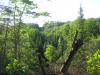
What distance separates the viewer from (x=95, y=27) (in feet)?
294

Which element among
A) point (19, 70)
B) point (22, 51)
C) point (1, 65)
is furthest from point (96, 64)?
point (19, 70)

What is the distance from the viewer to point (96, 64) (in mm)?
33906

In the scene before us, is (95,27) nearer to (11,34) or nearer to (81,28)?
(81,28)

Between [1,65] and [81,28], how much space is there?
40.6m

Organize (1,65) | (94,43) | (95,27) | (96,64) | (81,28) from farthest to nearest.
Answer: (95,27)
(81,28)
(94,43)
(96,64)
(1,65)

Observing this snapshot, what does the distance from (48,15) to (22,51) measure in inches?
211

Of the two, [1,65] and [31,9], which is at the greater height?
[31,9]

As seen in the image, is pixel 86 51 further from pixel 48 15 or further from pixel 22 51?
pixel 48 15

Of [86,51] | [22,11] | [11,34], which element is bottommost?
[86,51]

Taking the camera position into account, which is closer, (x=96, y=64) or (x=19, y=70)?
(x=19, y=70)

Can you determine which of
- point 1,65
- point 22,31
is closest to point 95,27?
point 22,31

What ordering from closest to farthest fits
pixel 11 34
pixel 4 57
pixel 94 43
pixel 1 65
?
pixel 1 65
pixel 4 57
pixel 11 34
pixel 94 43

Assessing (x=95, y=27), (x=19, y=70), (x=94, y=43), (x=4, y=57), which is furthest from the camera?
(x=95, y=27)

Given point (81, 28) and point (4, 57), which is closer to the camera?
point (4, 57)
